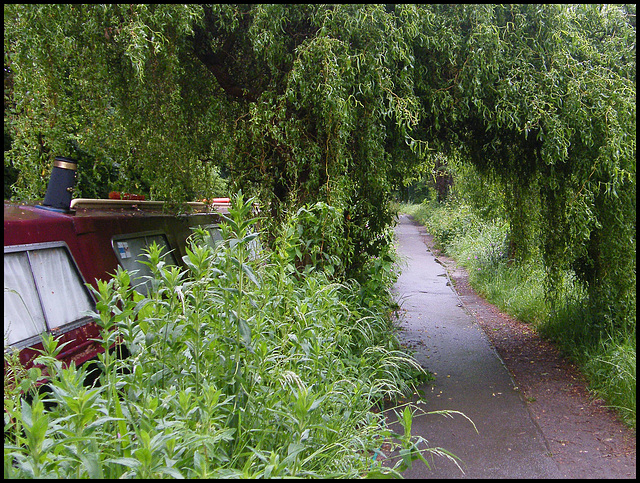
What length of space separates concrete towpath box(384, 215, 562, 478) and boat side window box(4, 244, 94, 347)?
2.83m

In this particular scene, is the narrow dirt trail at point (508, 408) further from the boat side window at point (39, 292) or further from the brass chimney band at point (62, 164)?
the brass chimney band at point (62, 164)

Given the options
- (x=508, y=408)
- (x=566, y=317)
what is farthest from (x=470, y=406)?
(x=566, y=317)

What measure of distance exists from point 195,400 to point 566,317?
616cm

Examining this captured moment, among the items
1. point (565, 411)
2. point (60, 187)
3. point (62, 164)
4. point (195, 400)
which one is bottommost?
point (565, 411)

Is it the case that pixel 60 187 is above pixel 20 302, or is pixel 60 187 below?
above

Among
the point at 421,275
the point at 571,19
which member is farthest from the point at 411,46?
the point at 421,275

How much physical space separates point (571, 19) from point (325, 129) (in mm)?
2901

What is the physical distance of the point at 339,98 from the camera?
4.48m

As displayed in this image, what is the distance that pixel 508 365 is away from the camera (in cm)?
673

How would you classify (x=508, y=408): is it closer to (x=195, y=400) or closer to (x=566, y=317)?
(x=566, y=317)

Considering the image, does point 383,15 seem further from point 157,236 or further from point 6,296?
point 6,296

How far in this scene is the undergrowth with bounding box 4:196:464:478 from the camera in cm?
196

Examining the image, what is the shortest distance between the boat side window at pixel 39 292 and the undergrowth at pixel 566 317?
4934mm

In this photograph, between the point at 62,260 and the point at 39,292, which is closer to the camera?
the point at 39,292
